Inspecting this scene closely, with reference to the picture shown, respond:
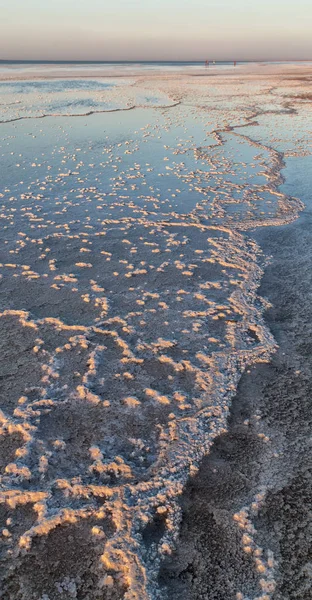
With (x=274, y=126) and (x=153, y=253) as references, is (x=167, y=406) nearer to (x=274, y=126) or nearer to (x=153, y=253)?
(x=153, y=253)

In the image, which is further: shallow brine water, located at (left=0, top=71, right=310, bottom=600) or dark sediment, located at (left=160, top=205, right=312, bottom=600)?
shallow brine water, located at (left=0, top=71, right=310, bottom=600)

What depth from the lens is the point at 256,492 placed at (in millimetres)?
2760

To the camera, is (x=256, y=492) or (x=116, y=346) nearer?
(x=256, y=492)

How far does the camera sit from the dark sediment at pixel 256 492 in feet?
7.53

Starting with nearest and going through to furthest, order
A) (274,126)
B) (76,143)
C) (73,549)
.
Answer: (73,549) < (76,143) < (274,126)

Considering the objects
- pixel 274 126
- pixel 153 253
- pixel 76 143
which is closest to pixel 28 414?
pixel 153 253

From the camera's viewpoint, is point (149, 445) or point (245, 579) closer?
point (245, 579)

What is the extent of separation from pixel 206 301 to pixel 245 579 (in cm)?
314

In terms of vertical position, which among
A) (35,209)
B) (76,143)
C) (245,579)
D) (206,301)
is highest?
(76,143)

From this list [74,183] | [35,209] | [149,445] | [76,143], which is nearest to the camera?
[149,445]

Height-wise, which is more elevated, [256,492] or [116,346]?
[116,346]

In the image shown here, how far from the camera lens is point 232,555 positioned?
2404 millimetres

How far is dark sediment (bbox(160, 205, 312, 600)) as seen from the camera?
2.29m

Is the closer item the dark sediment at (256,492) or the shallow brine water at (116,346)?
the dark sediment at (256,492)
